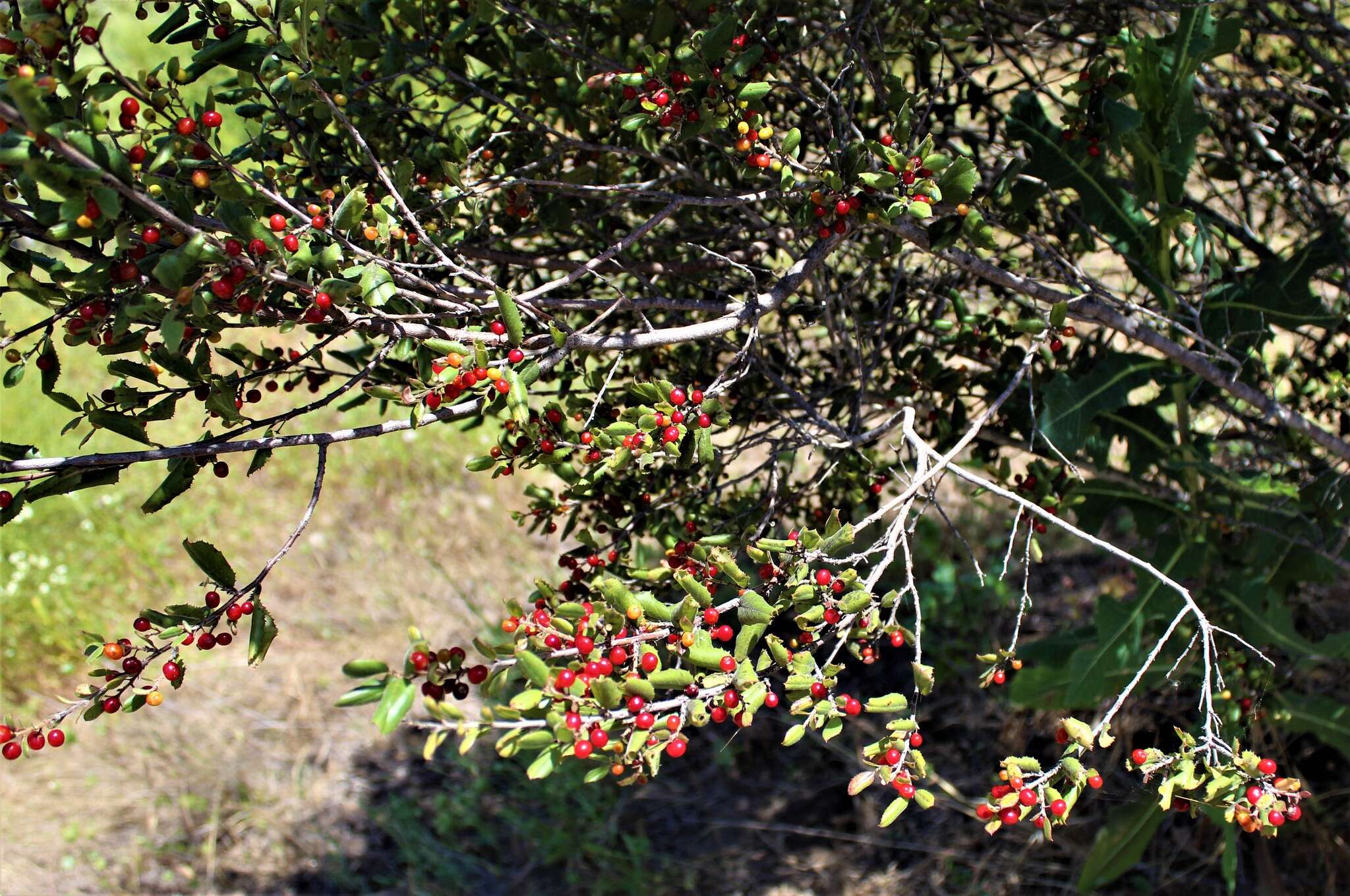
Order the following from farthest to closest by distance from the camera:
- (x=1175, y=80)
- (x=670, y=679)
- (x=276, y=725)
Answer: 1. (x=276, y=725)
2. (x=1175, y=80)
3. (x=670, y=679)

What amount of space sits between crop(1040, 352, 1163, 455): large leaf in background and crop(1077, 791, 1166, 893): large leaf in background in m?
1.12

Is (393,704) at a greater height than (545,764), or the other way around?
(393,704)

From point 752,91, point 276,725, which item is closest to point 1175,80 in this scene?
point 752,91

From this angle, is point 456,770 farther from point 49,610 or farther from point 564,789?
point 49,610

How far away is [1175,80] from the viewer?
2125 mm

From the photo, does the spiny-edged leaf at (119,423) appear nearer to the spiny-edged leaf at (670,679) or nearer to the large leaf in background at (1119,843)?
the spiny-edged leaf at (670,679)

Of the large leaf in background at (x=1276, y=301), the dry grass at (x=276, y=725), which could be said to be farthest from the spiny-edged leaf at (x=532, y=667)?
the dry grass at (x=276, y=725)

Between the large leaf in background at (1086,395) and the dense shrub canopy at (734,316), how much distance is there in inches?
0.4

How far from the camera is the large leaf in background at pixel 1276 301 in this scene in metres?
2.37

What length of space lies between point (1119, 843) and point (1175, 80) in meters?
1.94

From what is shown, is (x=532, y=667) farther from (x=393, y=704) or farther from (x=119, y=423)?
(x=119, y=423)

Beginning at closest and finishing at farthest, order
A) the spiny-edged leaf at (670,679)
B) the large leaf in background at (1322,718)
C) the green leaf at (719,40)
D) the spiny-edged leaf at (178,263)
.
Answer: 1. the spiny-edged leaf at (178,263)
2. the spiny-edged leaf at (670,679)
3. the green leaf at (719,40)
4. the large leaf in background at (1322,718)

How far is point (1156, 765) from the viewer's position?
4.98 feet

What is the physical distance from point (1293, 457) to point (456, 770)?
307 cm
